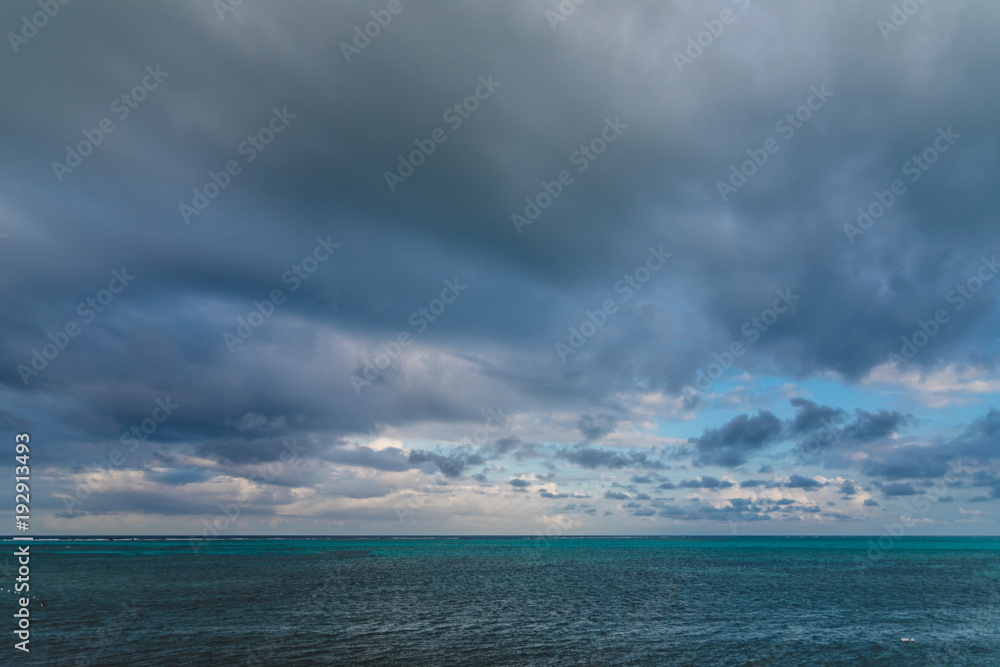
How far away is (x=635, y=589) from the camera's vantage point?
249ft

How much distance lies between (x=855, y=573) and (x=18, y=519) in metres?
122

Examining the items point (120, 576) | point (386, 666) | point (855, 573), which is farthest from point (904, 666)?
point (120, 576)

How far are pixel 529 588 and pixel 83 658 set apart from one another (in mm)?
52153

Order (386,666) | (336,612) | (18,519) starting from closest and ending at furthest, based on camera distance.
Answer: (18,519), (386,666), (336,612)

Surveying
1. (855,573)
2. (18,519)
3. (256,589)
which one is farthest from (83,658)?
(855,573)

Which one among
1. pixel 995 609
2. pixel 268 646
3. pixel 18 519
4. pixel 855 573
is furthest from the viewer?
pixel 855 573

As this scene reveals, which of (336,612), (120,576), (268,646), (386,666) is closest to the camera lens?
(386,666)

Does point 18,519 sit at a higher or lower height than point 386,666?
higher

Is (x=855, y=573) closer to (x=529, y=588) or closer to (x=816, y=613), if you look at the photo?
(x=816, y=613)

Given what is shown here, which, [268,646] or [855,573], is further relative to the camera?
[855,573]

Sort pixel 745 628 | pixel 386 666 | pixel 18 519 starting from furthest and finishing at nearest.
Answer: pixel 745 628 → pixel 386 666 → pixel 18 519

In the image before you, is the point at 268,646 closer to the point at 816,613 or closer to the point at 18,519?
the point at 18,519

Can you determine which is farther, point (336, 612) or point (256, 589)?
point (256, 589)

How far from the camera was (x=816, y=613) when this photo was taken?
55938mm
